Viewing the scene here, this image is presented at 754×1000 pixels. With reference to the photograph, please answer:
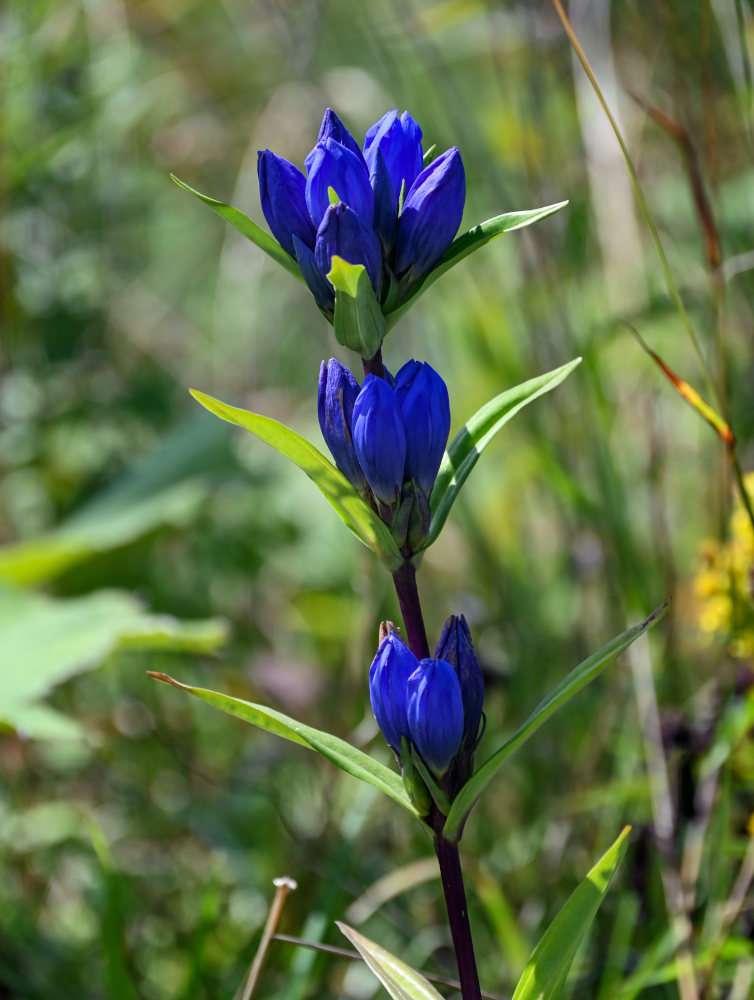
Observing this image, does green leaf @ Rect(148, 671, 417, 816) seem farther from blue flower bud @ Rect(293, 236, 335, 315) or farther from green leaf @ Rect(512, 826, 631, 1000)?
blue flower bud @ Rect(293, 236, 335, 315)

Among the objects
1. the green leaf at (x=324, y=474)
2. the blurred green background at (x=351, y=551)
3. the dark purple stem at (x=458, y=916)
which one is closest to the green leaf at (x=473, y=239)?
the green leaf at (x=324, y=474)

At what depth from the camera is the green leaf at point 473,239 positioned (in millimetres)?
581

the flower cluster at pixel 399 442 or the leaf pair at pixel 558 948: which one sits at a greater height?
the flower cluster at pixel 399 442

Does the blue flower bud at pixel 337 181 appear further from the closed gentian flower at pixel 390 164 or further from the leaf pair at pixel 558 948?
the leaf pair at pixel 558 948

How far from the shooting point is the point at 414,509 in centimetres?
63

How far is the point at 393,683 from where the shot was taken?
61 cm

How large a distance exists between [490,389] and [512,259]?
336 millimetres

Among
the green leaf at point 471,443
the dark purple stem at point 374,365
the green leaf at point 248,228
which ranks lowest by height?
the green leaf at point 471,443

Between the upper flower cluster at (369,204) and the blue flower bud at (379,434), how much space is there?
77 millimetres

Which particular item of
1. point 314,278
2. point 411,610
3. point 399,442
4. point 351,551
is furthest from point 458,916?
point 351,551

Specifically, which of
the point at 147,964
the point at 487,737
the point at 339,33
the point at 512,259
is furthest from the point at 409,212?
the point at 339,33

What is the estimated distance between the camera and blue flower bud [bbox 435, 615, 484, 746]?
2.04 ft

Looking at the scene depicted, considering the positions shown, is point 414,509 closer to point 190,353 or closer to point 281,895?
point 281,895

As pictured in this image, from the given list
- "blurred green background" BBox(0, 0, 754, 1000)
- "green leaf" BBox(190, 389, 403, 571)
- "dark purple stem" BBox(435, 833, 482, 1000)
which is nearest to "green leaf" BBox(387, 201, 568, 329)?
"green leaf" BBox(190, 389, 403, 571)
